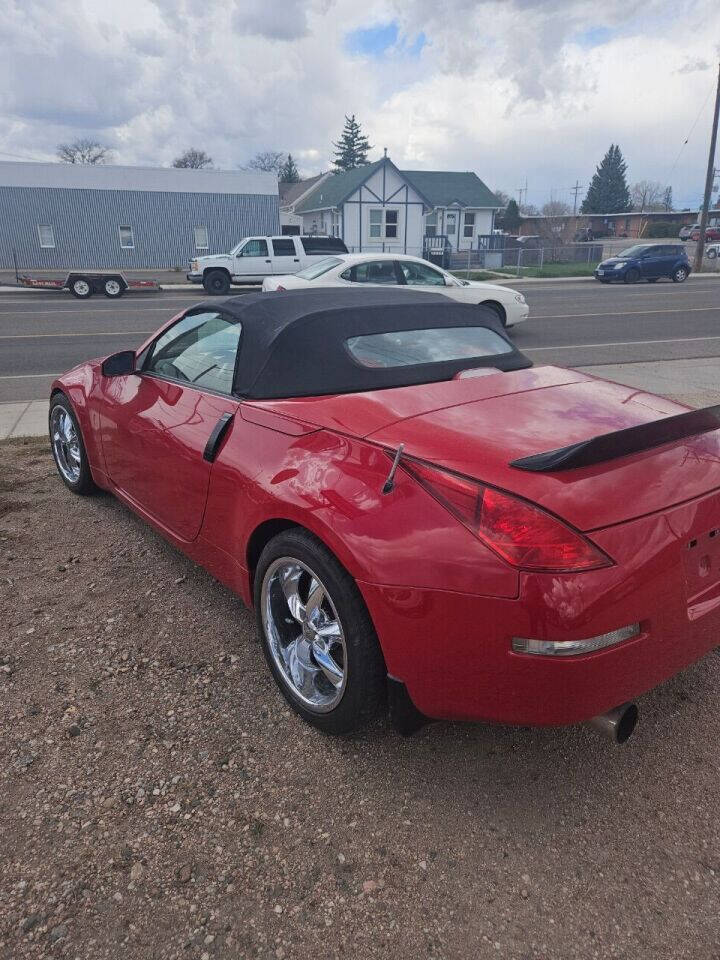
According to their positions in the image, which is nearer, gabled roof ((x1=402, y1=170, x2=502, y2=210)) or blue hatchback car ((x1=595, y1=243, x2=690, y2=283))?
blue hatchback car ((x1=595, y1=243, x2=690, y2=283))

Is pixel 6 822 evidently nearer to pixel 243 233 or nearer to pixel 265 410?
pixel 265 410

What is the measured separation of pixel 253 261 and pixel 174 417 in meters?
21.5

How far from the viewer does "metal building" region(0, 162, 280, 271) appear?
3191 centimetres

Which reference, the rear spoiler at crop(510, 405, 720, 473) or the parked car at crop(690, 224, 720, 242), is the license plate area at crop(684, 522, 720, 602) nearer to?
the rear spoiler at crop(510, 405, 720, 473)

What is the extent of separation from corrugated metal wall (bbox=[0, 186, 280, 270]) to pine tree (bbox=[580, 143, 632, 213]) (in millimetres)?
76939

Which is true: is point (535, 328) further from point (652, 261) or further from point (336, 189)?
point (336, 189)

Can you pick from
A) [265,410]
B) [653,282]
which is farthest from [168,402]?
[653,282]

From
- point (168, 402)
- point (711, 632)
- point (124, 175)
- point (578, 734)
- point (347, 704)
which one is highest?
point (124, 175)

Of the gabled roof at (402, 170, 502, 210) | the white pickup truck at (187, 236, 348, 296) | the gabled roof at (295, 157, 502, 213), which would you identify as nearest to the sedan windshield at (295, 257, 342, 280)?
the white pickup truck at (187, 236, 348, 296)

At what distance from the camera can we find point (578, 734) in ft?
8.53

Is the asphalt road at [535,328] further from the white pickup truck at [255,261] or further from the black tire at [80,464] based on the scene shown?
the black tire at [80,464]

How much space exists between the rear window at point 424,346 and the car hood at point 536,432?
27 cm

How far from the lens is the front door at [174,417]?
10.2ft

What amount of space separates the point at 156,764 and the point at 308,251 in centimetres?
2294
